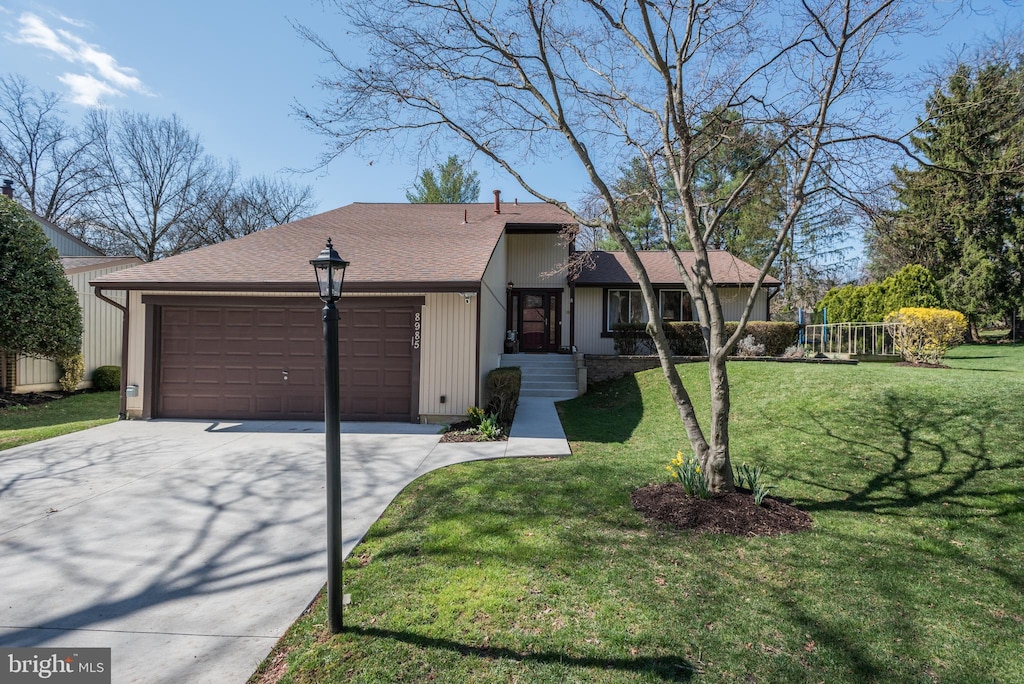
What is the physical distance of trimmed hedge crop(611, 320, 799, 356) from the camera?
13438 mm

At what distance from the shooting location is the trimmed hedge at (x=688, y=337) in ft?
44.1

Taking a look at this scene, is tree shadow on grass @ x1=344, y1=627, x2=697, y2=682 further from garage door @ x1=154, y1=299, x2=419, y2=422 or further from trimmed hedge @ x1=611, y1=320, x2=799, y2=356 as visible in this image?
trimmed hedge @ x1=611, y1=320, x2=799, y2=356

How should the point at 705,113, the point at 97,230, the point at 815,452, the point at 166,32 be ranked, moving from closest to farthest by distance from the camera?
1. the point at 705,113
2. the point at 815,452
3. the point at 166,32
4. the point at 97,230

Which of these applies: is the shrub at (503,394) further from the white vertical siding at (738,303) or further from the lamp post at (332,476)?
the white vertical siding at (738,303)

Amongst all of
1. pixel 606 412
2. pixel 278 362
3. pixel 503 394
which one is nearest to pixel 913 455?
pixel 606 412

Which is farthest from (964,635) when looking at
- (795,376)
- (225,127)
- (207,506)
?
(225,127)

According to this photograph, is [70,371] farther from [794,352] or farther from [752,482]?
[794,352]

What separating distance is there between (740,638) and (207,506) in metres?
4.93

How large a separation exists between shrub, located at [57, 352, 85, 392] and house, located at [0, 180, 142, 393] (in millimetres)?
222

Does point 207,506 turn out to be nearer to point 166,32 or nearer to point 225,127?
point 225,127

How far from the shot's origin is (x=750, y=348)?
1336cm

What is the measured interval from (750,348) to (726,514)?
34.4 ft

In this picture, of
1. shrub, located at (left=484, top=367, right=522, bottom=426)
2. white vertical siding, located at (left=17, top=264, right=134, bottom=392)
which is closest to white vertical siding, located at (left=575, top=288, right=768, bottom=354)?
shrub, located at (left=484, top=367, right=522, bottom=426)

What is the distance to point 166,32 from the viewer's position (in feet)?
24.9
